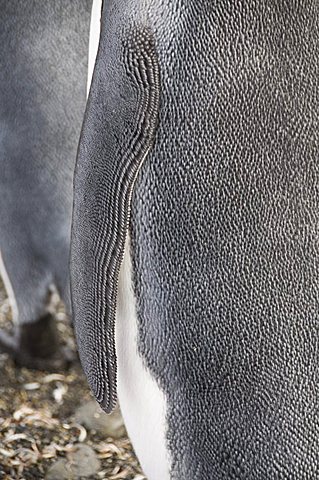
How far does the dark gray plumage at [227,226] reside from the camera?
913 mm

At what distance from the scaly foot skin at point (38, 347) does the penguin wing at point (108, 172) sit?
0.63 meters

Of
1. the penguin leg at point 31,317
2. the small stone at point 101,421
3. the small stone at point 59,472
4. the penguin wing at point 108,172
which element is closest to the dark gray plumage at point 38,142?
the penguin leg at point 31,317

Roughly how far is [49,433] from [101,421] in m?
0.10

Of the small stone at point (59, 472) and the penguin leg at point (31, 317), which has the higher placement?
the penguin leg at point (31, 317)

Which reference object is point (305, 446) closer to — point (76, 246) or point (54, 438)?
point (76, 246)

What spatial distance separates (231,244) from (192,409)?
0.20 metres

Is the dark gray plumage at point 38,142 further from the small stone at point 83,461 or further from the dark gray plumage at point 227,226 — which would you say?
the dark gray plumage at point 227,226

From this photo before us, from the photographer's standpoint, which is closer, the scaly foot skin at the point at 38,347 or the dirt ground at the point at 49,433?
the dirt ground at the point at 49,433

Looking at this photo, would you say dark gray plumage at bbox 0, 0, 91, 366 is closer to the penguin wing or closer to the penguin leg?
the penguin leg

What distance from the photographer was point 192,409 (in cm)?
101

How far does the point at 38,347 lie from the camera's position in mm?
1744

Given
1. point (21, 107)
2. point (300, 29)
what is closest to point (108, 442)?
point (21, 107)

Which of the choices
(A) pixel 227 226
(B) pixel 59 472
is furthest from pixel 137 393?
(B) pixel 59 472

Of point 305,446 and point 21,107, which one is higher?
point 21,107
